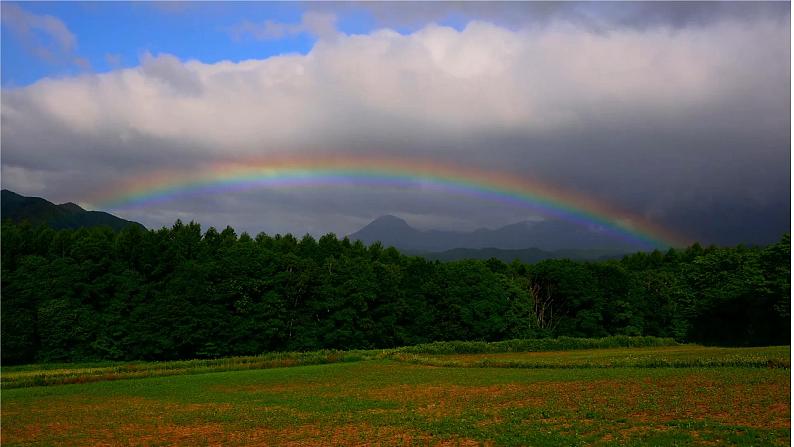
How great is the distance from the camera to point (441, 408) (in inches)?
1257

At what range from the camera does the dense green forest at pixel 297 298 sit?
281ft

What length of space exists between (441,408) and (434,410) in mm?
741

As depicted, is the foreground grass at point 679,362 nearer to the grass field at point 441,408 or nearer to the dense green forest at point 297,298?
the grass field at point 441,408

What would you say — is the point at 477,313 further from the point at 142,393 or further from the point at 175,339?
the point at 142,393

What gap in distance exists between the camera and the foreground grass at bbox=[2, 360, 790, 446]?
76.2ft

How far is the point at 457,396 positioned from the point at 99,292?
75.8 metres

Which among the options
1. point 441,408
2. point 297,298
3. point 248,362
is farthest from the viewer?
point 297,298

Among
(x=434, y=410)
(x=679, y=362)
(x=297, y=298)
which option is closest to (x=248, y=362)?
(x=297, y=298)

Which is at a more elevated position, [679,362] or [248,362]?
[679,362]

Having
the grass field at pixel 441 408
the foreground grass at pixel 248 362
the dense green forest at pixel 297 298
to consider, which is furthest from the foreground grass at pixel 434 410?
the dense green forest at pixel 297 298

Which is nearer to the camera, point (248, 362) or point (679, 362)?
point (679, 362)

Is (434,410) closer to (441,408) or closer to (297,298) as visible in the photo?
(441,408)

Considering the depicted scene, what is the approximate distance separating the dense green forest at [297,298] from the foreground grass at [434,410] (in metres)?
40.2

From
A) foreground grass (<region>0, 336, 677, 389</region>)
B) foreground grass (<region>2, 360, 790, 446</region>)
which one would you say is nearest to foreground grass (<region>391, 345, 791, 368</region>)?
foreground grass (<region>2, 360, 790, 446</region>)
